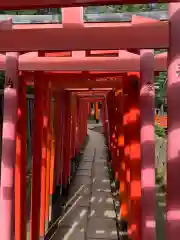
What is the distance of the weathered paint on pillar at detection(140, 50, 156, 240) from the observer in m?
3.64

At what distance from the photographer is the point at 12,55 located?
3961 mm

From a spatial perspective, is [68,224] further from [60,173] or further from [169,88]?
[169,88]

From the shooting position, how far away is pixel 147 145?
153 inches

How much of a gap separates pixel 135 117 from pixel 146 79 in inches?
53.7

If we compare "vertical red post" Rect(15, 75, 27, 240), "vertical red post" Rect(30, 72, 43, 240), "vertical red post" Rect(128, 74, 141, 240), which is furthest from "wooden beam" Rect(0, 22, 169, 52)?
"vertical red post" Rect(128, 74, 141, 240)

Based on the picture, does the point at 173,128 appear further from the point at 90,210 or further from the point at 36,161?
the point at 90,210

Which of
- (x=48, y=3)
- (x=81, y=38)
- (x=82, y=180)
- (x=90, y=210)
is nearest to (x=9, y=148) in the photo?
(x=81, y=38)

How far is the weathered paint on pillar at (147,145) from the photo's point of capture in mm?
3636

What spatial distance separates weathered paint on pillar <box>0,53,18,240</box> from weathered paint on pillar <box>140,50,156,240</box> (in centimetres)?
150

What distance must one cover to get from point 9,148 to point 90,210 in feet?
18.7

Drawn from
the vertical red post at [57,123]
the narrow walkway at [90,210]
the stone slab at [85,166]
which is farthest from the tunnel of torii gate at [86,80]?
the stone slab at [85,166]

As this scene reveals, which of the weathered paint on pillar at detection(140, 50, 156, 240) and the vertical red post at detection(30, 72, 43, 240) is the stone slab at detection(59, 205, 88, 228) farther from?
the weathered paint on pillar at detection(140, 50, 156, 240)

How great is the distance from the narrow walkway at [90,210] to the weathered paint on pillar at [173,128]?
16.4 feet

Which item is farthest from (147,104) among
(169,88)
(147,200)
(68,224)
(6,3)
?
(68,224)
